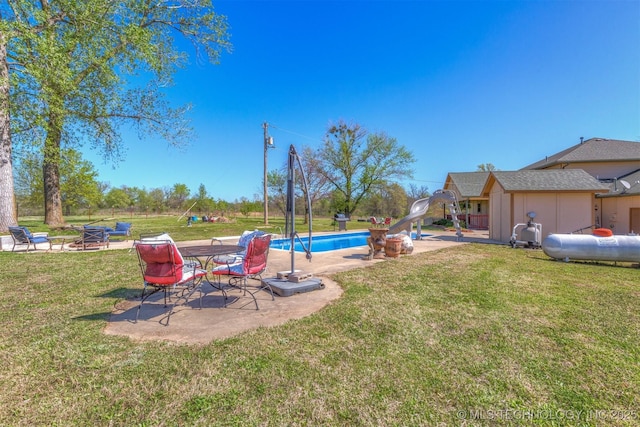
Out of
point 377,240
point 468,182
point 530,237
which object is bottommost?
point 530,237

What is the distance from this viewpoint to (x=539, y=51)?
11.1 meters

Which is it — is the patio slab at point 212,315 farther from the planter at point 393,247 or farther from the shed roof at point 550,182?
the shed roof at point 550,182

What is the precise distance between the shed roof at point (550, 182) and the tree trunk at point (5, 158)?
18.2 metres

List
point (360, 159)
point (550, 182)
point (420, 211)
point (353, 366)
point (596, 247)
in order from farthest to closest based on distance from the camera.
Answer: point (360, 159) < point (550, 182) < point (420, 211) < point (596, 247) < point (353, 366)

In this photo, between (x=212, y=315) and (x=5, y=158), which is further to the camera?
(x=5, y=158)

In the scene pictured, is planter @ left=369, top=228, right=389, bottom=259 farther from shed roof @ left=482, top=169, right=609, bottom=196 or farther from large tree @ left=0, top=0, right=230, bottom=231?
large tree @ left=0, top=0, right=230, bottom=231

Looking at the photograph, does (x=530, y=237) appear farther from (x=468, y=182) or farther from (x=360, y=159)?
(x=360, y=159)

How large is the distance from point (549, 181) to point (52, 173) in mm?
21818

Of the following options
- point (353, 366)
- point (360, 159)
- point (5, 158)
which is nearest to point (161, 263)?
point (353, 366)

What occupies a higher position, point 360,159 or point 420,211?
point 360,159

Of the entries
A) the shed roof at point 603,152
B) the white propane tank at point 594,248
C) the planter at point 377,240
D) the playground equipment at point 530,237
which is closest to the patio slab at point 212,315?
the planter at point 377,240

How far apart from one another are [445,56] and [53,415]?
54.7 feet

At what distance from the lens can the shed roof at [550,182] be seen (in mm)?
10758

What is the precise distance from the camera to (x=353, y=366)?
2422 mm
